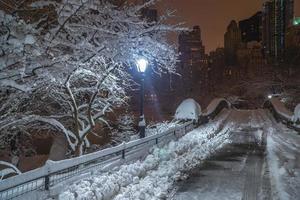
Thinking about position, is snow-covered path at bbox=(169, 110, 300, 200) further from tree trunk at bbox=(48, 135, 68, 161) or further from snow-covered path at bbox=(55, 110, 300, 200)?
tree trunk at bbox=(48, 135, 68, 161)

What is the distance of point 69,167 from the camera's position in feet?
32.1

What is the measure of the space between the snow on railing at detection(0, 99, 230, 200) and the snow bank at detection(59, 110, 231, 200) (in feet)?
1.48

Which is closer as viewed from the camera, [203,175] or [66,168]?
[66,168]

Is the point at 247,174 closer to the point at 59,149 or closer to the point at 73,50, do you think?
the point at 73,50

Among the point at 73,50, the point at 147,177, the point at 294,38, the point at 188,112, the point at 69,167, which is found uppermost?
the point at 294,38

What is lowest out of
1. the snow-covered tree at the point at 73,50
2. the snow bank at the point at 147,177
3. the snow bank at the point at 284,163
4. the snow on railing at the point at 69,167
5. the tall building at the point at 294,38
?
the snow bank at the point at 284,163

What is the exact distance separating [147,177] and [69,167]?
101 inches

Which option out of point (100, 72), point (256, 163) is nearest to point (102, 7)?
point (100, 72)

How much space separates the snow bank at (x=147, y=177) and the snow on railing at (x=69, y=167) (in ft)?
1.48

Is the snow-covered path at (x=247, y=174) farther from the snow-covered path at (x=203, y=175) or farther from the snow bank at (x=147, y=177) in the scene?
the snow bank at (x=147, y=177)

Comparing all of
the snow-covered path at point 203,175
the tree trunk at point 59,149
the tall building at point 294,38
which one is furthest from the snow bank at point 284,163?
the tall building at point 294,38

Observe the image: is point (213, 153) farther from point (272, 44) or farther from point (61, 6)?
point (272, 44)

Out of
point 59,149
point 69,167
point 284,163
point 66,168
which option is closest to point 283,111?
point 284,163

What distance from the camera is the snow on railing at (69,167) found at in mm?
7961
